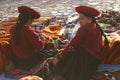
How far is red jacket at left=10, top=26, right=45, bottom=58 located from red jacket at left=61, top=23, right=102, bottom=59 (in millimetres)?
675

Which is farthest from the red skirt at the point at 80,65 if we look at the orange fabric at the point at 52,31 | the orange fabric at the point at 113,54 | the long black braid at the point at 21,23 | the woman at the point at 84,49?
the orange fabric at the point at 52,31

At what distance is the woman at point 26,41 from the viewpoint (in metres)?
5.81

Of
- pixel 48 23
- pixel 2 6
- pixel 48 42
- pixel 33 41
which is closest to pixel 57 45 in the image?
pixel 48 42

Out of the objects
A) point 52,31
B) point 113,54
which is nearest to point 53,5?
point 52,31

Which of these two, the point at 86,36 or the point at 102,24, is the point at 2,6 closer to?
the point at 102,24

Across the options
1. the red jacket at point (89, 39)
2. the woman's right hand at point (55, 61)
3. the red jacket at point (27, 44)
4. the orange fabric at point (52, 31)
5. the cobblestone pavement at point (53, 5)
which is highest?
the red jacket at point (89, 39)

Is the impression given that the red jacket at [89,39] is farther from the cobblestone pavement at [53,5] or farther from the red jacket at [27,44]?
the cobblestone pavement at [53,5]

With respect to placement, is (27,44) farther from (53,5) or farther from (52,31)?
(53,5)

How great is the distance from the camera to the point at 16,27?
19.4 ft

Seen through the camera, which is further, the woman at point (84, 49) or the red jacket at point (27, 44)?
the red jacket at point (27, 44)

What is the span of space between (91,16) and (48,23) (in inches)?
111

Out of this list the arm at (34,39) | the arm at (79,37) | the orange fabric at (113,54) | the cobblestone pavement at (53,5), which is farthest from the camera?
the cobblestone pavement at (53,5)

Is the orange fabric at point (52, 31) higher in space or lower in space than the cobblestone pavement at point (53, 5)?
higher

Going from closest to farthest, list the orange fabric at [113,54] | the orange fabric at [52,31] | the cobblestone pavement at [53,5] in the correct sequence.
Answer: the orange fabric at [113,54] < the orange fabric at [52,31] < the cobblestone pavement at [53,5]
